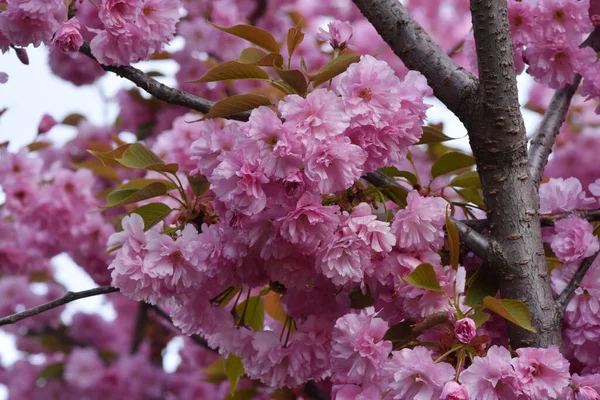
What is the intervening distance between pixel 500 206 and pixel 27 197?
170 centimetres

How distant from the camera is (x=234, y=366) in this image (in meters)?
1.36

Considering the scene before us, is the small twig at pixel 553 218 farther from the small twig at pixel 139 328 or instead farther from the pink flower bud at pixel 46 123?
the small twig at pixel 139 328

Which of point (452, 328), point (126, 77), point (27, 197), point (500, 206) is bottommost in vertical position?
point (27, 197)

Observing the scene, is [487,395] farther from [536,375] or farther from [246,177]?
[246,177]

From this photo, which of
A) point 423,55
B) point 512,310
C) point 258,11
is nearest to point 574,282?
point 512,310

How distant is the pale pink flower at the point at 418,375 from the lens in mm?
925

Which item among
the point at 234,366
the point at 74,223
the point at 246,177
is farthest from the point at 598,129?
the point at 246,177

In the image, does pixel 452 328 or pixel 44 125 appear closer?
pixel 452 328

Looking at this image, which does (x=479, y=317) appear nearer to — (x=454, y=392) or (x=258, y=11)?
(x=454, y=392)

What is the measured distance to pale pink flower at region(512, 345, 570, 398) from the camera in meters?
0.92

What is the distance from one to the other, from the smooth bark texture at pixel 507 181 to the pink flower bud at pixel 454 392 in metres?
0.18

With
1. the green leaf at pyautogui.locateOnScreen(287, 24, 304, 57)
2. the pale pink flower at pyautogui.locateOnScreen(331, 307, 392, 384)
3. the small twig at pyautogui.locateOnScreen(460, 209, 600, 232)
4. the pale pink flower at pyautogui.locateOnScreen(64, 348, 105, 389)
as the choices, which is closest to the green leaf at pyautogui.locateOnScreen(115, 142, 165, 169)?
the green leaf at pyautogui.locateOnScreen(287, 24, 304, 57)

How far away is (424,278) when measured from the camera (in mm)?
980

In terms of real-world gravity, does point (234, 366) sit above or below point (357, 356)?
below
